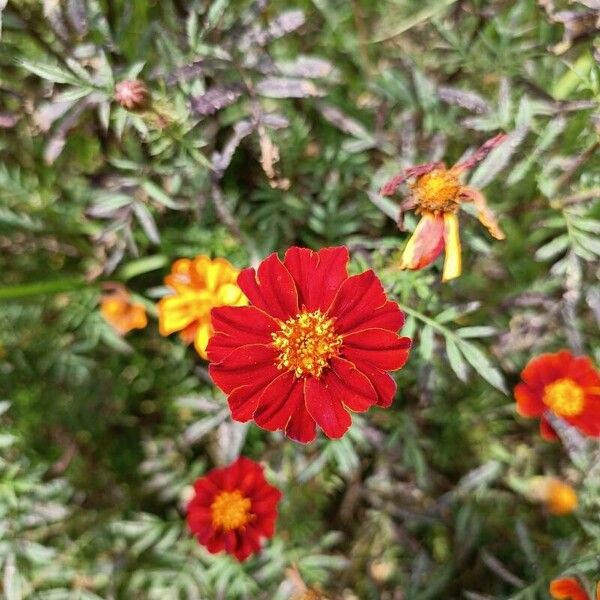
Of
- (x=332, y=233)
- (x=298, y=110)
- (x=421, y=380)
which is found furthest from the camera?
(x=298, y=110)

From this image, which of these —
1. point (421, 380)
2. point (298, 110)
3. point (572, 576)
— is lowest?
point (572, 576)

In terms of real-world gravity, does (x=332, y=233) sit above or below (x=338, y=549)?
above

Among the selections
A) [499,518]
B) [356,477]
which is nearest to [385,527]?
[356,477]

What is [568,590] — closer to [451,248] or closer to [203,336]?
[451,248]

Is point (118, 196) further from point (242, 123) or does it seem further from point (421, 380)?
point (421, 380)

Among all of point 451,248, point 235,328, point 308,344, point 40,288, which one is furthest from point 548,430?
point 40,288

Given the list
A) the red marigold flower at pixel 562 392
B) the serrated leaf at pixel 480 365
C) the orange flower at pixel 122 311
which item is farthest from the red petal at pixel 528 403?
the orange flower at pixel 122 311

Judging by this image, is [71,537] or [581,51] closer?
[581,51]

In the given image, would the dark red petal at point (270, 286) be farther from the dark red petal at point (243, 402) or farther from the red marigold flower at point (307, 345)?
the dark red petal at point (243, 402)
